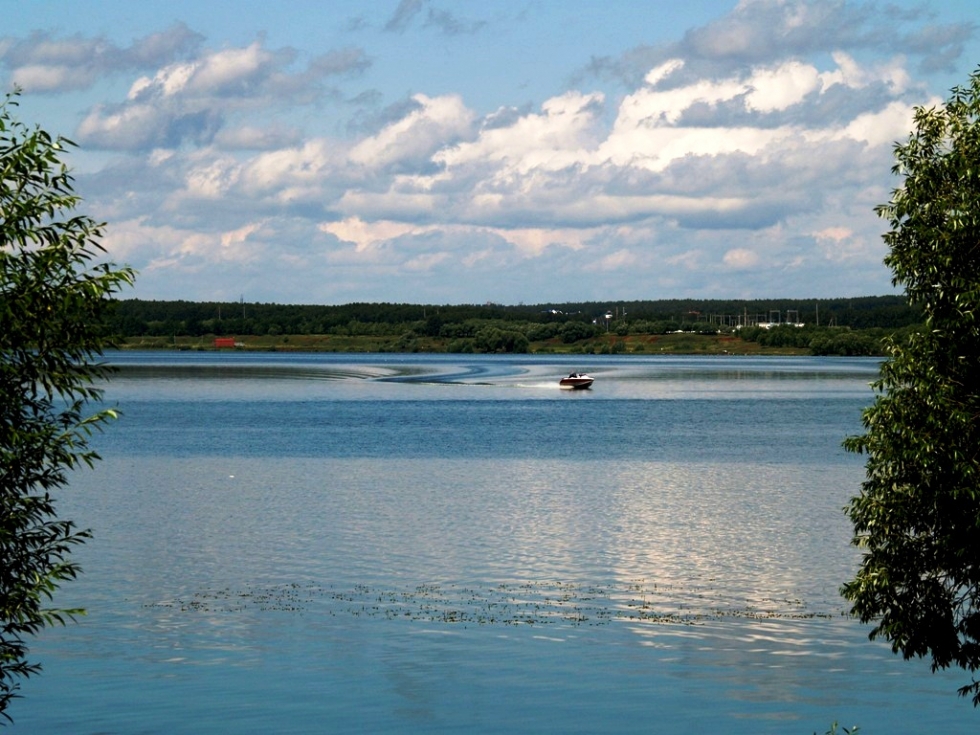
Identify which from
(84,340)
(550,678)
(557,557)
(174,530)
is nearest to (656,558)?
(557,557)

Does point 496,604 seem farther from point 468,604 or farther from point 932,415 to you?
point 932,415

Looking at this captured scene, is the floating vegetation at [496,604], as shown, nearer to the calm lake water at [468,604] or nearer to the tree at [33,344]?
the calm lake water at [468,604]

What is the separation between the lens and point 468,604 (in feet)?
137

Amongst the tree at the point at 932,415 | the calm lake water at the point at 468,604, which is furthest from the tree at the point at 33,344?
the tree at the point at 932,415

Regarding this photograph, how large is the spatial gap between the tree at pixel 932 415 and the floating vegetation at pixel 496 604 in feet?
39.4

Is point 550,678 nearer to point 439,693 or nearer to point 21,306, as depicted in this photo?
point 439,693

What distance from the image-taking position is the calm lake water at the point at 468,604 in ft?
104

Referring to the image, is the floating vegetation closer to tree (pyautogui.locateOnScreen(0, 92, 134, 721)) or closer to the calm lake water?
the calm lake water

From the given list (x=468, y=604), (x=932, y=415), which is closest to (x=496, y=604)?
(x=468, y=604)

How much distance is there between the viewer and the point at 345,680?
Result: 33.6 meters

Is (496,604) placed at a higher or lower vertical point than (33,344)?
lower

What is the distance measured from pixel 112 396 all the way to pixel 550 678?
159 meters

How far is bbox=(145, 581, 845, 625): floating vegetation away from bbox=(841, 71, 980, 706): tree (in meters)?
12.0

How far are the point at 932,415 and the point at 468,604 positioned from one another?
1930 cm
